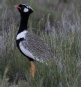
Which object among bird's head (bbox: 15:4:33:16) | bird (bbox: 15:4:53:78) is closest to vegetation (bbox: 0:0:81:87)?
bird (bbox: 15:4:53:78)

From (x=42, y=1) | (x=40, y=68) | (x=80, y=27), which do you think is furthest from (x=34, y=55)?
(x=42, y=1)

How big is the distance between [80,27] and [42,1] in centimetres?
493

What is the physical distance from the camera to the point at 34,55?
5.07 meters

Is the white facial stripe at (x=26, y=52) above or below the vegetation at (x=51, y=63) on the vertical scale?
above

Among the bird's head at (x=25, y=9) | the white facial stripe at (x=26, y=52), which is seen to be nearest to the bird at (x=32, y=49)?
the white facial stripe at (x=26, y=52)

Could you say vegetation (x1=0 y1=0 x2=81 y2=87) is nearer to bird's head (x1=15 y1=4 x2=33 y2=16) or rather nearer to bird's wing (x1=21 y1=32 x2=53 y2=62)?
bird's wing (x1=21 y1=32 x2=53 y2=62)

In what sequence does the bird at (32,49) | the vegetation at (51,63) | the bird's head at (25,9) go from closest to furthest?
the vegetation at (51,63) → the bird at (32,49) → the bird's head at (25,9)

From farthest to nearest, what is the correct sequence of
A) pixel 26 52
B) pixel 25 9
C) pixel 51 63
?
pixel 25 9 < pixel 26 52 < pixel 51 63

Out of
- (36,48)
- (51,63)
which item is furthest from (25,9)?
(51,63)

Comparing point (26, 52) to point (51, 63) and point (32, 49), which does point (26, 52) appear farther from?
point (51, 63)

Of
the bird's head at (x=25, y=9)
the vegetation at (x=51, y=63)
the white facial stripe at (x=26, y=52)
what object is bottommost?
the vegetation at (x=51, y=63)

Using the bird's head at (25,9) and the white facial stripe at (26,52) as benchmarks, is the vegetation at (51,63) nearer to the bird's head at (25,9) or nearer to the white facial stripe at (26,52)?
the white facial stripe at (26,52)

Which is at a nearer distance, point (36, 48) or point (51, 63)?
point (51, 63)

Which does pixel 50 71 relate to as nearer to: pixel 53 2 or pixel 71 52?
pixel 71 52
